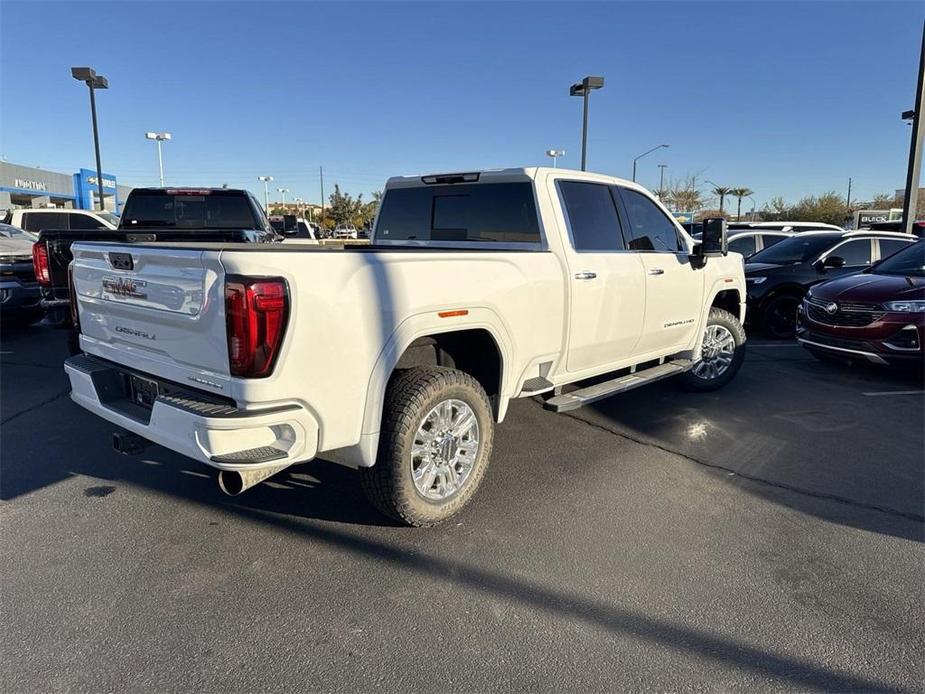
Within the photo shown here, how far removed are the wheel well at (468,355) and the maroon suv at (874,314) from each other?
5051 millimetres

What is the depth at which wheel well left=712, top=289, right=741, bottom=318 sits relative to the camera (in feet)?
21.7

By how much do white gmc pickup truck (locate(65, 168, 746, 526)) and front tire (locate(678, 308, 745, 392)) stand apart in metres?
1.18

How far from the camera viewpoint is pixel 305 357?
2793 millimetres

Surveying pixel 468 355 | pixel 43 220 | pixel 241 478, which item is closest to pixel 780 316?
pixel 468 355

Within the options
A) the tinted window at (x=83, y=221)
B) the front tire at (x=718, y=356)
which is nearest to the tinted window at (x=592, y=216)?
the front tire at (x=718, y=356)

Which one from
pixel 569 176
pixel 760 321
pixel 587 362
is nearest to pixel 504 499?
pixel 587 362

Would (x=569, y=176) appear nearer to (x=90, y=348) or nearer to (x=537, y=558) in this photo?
(x=537, y=558)

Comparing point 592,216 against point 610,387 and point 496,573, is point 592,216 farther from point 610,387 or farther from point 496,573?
point 496,573

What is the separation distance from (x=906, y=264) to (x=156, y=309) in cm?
818

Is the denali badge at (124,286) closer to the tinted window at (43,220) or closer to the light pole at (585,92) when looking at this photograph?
the tinted window at (43,220)

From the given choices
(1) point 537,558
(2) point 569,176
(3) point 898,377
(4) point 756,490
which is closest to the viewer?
(1) point 537,558

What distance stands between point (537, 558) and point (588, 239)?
7.80ft

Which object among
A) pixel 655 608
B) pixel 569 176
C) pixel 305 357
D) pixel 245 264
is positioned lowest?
pixel 655 608

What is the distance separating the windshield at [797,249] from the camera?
33.4ft
